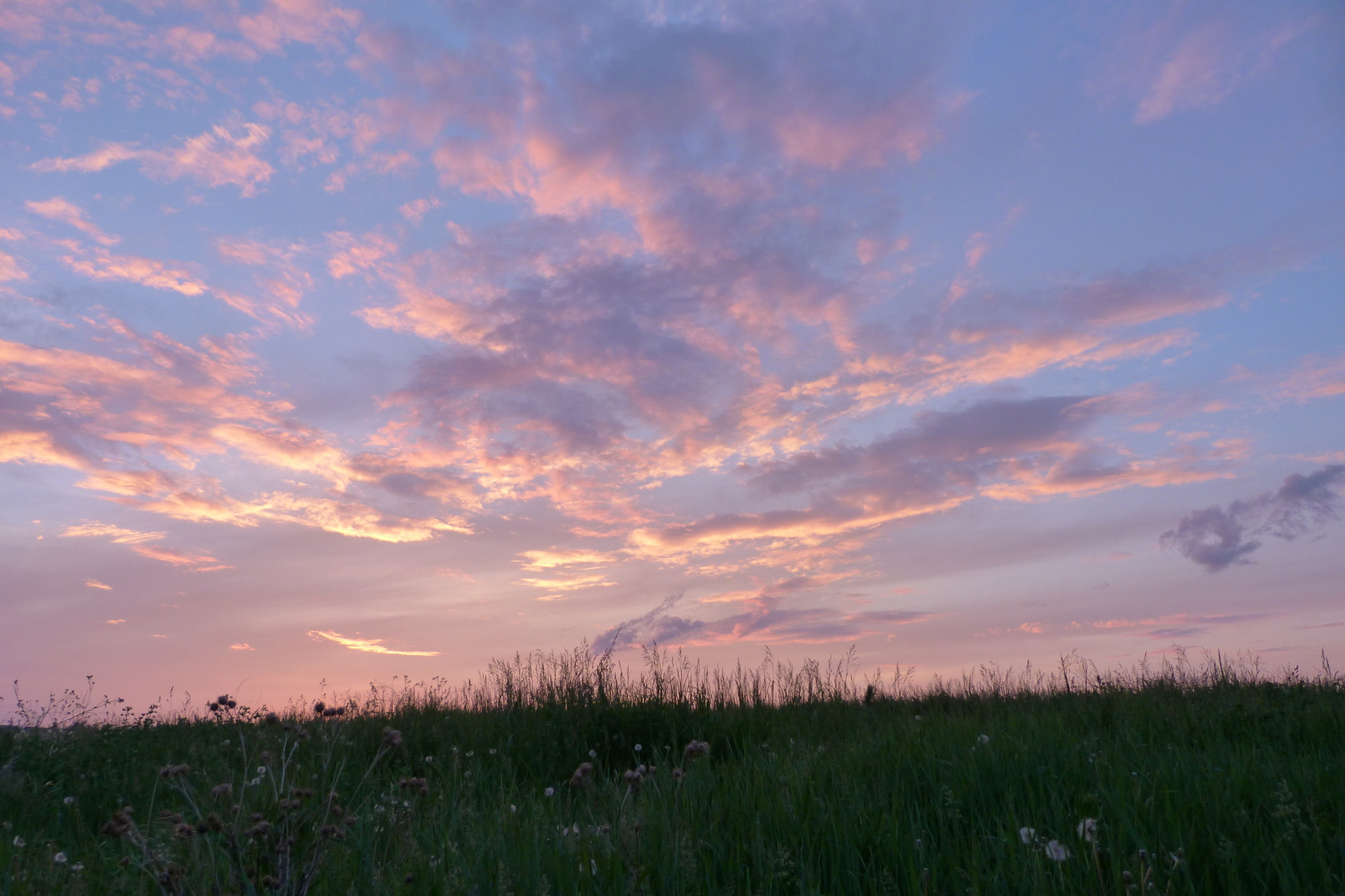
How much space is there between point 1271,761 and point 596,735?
265 inches

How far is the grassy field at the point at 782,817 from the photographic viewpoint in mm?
3602

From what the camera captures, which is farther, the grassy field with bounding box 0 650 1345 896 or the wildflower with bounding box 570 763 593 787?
the wildflower with bounding box 570 763 593 787

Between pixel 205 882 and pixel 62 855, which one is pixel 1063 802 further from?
pixel 62 855

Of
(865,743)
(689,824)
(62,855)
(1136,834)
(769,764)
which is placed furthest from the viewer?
(865,743)

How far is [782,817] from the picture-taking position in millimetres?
4395

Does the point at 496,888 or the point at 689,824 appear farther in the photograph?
the point at 689,824

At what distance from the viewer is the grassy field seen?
11.8 feet

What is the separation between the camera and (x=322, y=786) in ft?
22.7

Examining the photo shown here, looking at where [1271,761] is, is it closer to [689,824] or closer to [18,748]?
[689,824]

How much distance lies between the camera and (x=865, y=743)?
22.6 ft

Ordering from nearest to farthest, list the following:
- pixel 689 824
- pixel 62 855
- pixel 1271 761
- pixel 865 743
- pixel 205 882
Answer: pixel 205 882
pixel 689 824
pixel 62 855
pixel 1271 761
pixel 865 743

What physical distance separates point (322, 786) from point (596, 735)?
3442 millimetres

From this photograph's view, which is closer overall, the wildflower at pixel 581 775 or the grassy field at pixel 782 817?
the grassy field at pixel 782 817

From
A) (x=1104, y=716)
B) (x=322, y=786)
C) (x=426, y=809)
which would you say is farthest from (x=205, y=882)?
(x=1104, y=716)
